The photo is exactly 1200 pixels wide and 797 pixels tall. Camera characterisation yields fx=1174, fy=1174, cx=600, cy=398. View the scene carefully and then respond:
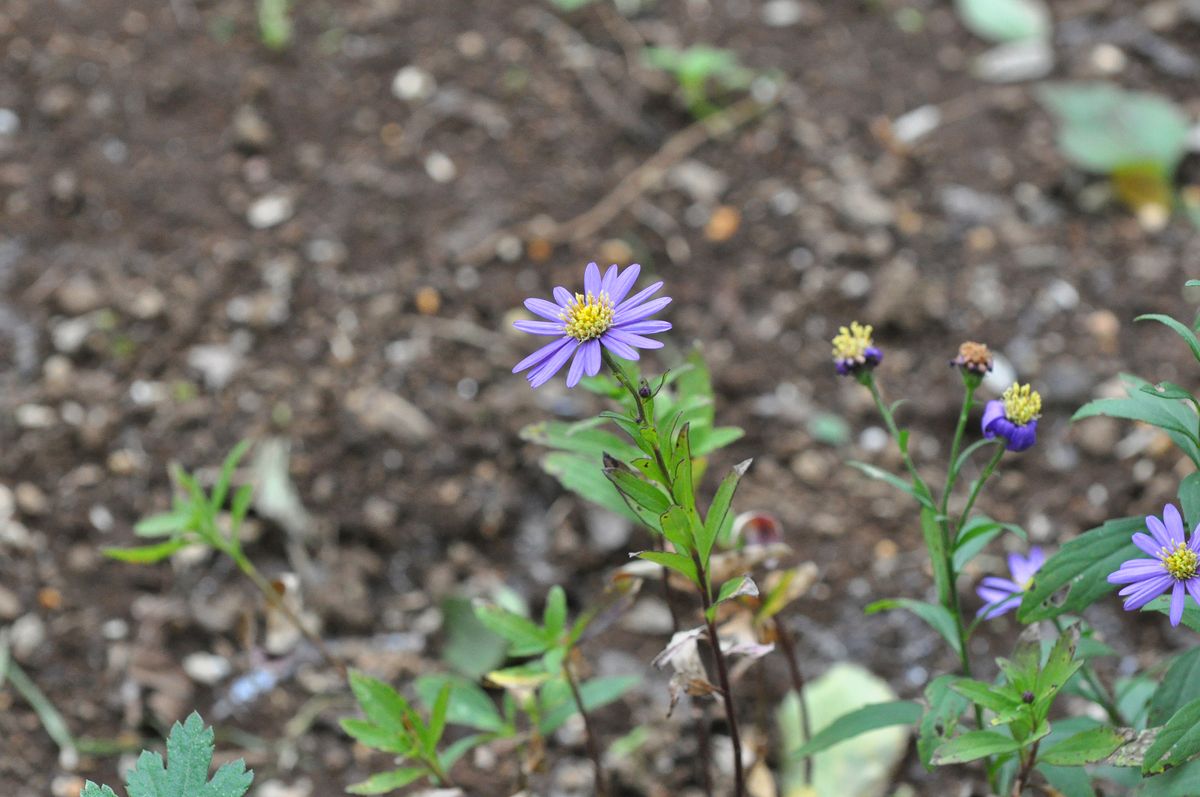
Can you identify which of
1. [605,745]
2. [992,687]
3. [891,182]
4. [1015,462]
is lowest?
[605,745]

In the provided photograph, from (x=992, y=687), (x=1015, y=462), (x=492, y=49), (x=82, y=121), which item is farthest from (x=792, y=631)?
(x=82, y=121)

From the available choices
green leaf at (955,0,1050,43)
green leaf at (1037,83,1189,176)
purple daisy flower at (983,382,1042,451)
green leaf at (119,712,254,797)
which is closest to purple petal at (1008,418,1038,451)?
purple daisy flower at (983,382,1042,451)

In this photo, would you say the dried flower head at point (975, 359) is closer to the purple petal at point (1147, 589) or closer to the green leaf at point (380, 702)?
the purple petal at point (1147, 589)

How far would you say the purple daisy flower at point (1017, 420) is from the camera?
138 cm

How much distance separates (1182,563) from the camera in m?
1.27

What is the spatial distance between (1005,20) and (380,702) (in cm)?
274

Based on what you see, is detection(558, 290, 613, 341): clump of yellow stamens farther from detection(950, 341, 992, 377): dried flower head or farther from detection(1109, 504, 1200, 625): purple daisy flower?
detection(1109, 504, 1200, 625): purple daisy flower

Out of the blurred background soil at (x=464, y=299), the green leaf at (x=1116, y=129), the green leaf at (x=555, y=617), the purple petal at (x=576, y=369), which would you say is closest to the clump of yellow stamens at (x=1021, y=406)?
the purple petal at (x=576, y=369)

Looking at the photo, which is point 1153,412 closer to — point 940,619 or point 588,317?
point 940,619

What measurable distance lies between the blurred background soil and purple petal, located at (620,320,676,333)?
923 millimetres

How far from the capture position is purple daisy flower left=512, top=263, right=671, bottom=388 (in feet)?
4.16

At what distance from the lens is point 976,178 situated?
119 inches

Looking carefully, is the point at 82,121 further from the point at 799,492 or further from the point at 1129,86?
the point at 1129,86

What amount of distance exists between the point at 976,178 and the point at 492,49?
4.51ft
